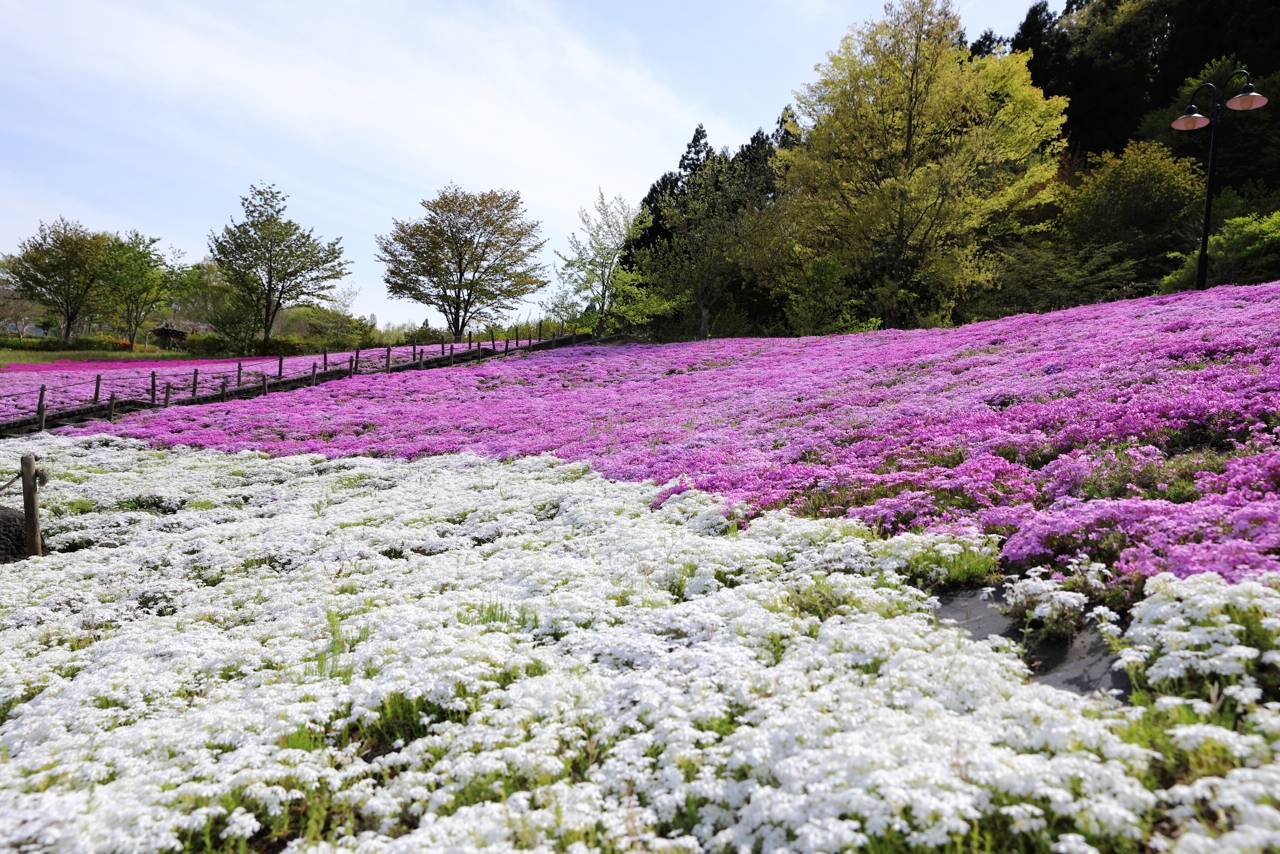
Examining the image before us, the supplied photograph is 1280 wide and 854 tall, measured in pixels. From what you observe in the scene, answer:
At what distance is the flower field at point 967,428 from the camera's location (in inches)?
308

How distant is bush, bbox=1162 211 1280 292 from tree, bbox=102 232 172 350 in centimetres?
8488

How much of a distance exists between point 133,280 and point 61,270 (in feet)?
20.9

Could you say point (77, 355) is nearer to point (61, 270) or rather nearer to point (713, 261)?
point (61, 270)

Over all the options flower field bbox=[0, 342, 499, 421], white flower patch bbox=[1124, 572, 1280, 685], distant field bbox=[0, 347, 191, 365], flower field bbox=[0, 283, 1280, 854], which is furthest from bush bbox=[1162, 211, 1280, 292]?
distant field bbox=[0, 347, 191, 365]

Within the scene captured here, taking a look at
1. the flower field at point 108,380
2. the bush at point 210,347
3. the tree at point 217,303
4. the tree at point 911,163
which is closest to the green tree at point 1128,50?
the tree at point 911,163

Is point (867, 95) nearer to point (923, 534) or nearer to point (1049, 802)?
point (923, 534)

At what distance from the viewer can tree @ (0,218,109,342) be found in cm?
6581

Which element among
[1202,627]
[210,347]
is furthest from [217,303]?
[1202,627]

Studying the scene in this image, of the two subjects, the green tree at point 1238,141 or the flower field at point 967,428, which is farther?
the green tree at point 1238,141

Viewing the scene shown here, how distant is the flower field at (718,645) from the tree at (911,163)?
2519 cm

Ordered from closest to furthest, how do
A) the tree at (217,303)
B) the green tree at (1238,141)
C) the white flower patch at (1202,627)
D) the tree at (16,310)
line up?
the white flower patch at (1202,627) < the green tree at (1238,141) < the tree at (217,303) < the tree at (16,310)

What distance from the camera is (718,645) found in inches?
262

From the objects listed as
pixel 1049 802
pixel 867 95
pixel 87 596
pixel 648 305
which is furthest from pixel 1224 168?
pixel 87 596

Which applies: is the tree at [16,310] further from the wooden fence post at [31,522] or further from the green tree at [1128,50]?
the green tree at [1128,50]
